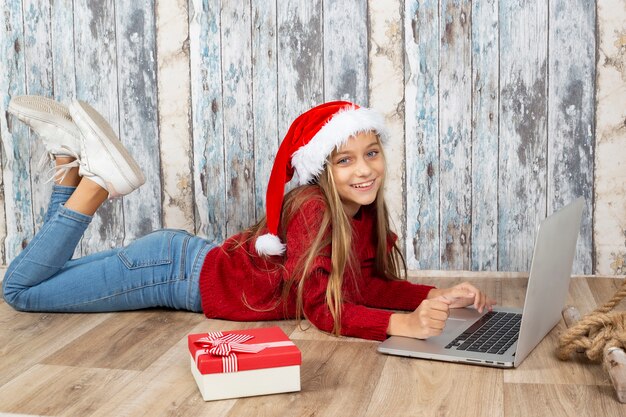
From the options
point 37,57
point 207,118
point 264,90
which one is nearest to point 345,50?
point 264,90

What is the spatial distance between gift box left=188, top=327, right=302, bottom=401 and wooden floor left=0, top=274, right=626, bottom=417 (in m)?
0.02

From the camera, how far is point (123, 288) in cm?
220

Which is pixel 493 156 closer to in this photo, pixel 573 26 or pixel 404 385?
pixel 573 26

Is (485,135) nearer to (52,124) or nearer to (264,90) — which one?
(264,90)

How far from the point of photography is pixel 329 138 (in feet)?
6.51

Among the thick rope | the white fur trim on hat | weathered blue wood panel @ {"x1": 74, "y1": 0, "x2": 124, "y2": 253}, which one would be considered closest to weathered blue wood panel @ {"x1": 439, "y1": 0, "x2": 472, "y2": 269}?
the white fur trim on hat

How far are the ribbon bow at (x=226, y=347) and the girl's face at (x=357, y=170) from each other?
0.52 meters

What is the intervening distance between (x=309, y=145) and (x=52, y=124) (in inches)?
31.1

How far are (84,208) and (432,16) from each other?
1.22m

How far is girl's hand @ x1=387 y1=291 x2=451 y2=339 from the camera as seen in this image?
5.92ft

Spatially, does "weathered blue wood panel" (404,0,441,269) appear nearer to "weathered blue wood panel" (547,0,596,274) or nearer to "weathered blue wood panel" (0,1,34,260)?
"weathered blue wood panel" (547,0,596,274)

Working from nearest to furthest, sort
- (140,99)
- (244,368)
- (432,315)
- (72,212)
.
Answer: (244,368)
(432,315)
(72,212)
(140,99)

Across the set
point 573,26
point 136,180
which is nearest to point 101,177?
point 136,180

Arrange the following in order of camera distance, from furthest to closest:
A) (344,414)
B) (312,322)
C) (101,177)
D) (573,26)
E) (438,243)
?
1. (438,243)
2. (573,26)
3. (101,177)
4. (312,322)
5. (344,414)
